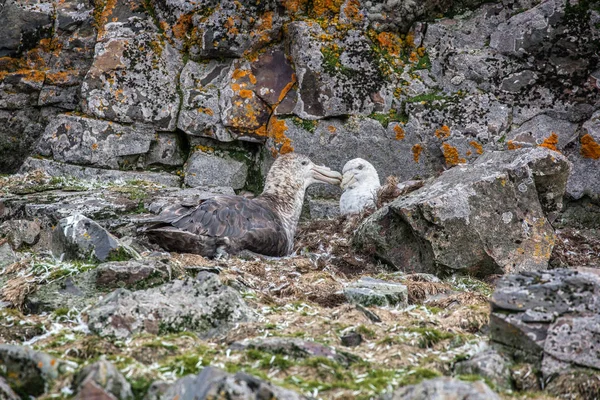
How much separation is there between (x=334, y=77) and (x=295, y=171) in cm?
143

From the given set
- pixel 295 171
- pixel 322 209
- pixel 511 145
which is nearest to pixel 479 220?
pixel 295 171

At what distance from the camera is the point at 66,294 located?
14.8 ft

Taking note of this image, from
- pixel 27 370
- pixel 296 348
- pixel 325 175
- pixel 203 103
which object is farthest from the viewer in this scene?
pixel 203 103

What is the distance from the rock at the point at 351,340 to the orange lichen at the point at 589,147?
17.3 ft

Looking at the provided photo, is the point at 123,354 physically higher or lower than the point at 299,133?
lower

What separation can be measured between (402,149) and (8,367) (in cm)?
619

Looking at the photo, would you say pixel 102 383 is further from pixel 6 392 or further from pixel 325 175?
pixel 325 175

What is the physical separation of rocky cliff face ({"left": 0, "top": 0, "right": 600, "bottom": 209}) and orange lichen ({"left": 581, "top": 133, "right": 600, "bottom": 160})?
0.08 metres

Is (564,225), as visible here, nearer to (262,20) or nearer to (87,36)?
(262,20)

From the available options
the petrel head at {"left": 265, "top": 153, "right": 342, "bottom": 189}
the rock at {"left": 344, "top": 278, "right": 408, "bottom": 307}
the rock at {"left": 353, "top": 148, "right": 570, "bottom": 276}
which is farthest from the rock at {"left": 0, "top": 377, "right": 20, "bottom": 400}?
the petrel head at {"left": 265, "top": 153, "right": 342, "bottom": 189}

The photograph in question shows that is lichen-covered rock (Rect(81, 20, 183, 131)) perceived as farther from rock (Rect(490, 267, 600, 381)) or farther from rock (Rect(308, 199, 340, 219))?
rock (Rect(490, 267, 600, 381))

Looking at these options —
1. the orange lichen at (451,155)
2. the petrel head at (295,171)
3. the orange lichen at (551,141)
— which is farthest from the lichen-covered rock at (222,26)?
the orange lichen at (551,141)

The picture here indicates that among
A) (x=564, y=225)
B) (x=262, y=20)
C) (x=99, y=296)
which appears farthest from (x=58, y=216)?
(x=564, y=225)

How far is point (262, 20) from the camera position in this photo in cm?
902
